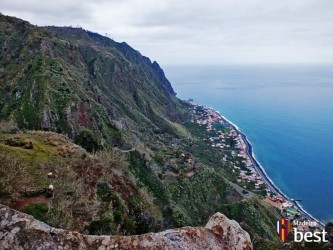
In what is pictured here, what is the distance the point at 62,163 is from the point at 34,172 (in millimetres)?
5262

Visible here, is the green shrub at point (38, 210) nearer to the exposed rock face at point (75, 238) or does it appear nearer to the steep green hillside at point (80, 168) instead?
the steep green hillside at point (80, 168)

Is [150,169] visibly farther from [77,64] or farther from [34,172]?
[77,64]

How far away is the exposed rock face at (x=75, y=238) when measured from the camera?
10195 mm

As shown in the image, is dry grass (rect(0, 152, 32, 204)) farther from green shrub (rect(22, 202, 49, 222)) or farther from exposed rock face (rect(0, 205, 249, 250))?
exposed rock face (rect(0, 205, 249, 250))

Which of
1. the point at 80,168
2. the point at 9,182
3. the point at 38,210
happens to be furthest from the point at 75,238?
the point at 80,168

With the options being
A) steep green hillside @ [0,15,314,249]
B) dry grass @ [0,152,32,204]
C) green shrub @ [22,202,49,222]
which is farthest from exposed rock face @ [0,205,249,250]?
green shrub @ [22,202,49,222]

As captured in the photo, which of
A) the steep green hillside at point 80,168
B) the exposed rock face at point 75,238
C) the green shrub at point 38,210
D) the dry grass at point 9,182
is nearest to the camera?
the exposed rock face at point 75,238

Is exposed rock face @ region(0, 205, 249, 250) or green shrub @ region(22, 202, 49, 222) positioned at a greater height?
exposed rock face @ region(0, 205, 249, 250)

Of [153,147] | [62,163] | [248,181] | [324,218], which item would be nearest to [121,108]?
[153,147]

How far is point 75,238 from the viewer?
1057 cm

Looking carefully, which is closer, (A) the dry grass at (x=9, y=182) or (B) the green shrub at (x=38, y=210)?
(A) the dry grass at (x=9, y=182)

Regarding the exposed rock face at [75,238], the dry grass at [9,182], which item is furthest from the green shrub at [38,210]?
the exposed rock face at [75,238]

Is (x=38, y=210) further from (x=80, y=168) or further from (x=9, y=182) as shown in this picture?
(x=80, y=168)

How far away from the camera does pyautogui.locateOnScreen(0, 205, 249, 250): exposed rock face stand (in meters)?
10.2
